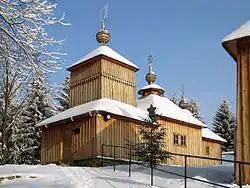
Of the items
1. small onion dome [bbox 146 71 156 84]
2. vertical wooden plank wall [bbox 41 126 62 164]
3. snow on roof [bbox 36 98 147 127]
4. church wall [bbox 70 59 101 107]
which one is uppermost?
small onion dome [bbox 146 71 156 84]

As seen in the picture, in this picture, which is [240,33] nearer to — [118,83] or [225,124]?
[118,83]

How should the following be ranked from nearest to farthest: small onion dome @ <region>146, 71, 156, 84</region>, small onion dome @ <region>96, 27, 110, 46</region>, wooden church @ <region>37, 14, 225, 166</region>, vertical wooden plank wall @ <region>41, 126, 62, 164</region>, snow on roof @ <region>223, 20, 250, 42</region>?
1. snow on roof @ <region>223, 20, 250, 42</region>
2. wooden church @ <region>37, 14, 225, 166</region>
3. vertical wooden plank wall @ <region>41, 126, 62, 164</region>
4. small onion dome @ <region>96, 27, 110, 46</region>
5. small onion dome @ <region>146, 71, 156, 84</region>

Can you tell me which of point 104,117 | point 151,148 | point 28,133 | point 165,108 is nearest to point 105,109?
point 104,117

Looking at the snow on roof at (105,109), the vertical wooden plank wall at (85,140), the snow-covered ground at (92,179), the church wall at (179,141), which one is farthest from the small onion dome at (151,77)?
the snow-covered ground at (92,179)

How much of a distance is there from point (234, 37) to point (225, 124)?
3382cm

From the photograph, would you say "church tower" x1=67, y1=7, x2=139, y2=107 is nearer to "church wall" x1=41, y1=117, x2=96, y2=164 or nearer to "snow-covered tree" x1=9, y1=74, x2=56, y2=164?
"church wall" x1=41, y1=117, x2=96, y2=164

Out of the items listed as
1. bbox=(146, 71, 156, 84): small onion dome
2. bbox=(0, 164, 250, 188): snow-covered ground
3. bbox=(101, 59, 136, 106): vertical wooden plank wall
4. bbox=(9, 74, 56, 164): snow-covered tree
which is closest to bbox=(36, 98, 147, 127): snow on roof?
bbox=(101, 59, 136, 106): vertical wooden plank wall

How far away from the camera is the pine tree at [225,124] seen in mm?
45562

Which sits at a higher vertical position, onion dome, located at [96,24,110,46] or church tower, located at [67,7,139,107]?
onion dome, located at [96,24,110,46]

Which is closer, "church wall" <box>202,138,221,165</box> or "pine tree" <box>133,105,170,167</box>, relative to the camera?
"pine tree" <box>133,105,170,167</box>

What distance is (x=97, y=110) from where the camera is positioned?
70.4ft

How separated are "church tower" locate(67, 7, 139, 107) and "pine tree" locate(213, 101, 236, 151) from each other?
21.7 m

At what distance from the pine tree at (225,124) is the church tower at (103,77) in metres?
21.7

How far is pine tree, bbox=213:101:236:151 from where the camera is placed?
1794 inches
